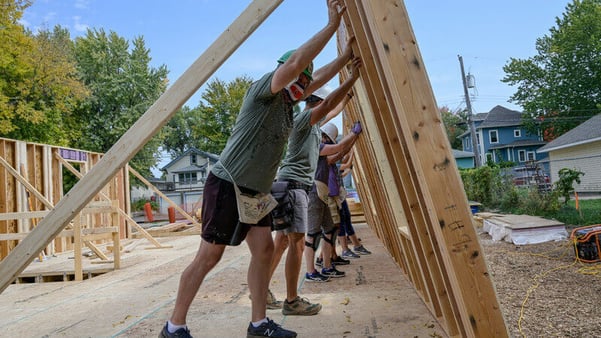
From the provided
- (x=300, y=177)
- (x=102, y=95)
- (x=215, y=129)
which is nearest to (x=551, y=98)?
(x=215, y=129)

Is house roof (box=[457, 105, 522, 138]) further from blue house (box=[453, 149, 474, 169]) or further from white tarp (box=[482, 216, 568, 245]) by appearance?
white tarp (box=[482, 216, 568, 245])

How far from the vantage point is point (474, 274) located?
1.48 metres

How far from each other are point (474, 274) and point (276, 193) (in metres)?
1.63

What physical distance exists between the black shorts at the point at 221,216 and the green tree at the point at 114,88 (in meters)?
25.9

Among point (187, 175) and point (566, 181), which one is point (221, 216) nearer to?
point (566, 181)

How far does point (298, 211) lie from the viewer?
2.99 meters

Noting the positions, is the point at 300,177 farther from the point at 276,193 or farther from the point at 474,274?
the point at 474,274

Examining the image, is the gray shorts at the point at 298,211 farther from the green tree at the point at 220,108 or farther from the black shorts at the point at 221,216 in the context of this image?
the green tree at the point at 220,108

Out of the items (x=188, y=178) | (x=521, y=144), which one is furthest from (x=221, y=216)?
(x=188, y=178)

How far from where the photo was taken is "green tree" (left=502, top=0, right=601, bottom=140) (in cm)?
2869

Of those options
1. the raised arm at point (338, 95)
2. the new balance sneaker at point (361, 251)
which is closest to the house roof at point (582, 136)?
the new balance sneaker at point (361, 251)

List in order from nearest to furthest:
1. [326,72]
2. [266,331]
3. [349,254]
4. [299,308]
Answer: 1. [266,331]
2. [326,72]
3. [299,308]
4. [349,254]

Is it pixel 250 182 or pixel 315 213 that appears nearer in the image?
pixel 250 182

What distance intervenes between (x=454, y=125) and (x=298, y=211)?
4592cm
